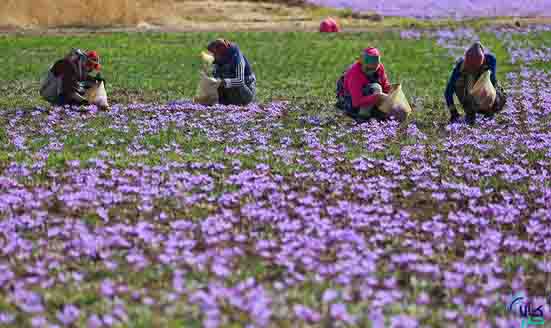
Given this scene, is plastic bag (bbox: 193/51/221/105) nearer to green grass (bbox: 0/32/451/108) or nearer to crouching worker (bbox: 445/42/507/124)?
green grass (bbox: 0/32/451/108)

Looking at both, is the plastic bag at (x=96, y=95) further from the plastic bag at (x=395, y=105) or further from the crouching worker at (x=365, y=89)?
the plastic bag at (x=395, y=105)

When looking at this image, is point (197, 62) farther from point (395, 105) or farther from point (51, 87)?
point (395, 105)

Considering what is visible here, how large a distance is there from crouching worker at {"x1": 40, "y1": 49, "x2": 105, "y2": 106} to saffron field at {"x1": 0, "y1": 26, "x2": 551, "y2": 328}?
0.35m

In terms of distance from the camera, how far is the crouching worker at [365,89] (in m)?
14.3

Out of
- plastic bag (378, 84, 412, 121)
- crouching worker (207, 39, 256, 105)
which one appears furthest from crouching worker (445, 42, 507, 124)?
crouching worker (207, 39, 256, 105)

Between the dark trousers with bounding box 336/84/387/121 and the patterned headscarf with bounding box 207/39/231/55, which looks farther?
the patterned headscarf with bounding box 207/39/231/55

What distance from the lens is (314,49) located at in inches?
1175

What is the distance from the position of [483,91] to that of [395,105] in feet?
4.88

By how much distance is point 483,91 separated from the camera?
14.1m

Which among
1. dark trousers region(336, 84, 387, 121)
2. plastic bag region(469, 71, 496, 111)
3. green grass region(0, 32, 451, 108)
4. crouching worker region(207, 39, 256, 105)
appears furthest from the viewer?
green grass region(0, 32, 451, 108)

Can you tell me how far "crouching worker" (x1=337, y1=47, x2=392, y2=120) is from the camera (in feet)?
46.8

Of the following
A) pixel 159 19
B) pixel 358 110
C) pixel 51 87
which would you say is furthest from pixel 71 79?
pixel 159 19

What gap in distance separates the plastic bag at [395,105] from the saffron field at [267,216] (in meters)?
0.26

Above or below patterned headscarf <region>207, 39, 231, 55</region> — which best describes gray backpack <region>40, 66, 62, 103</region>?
below
